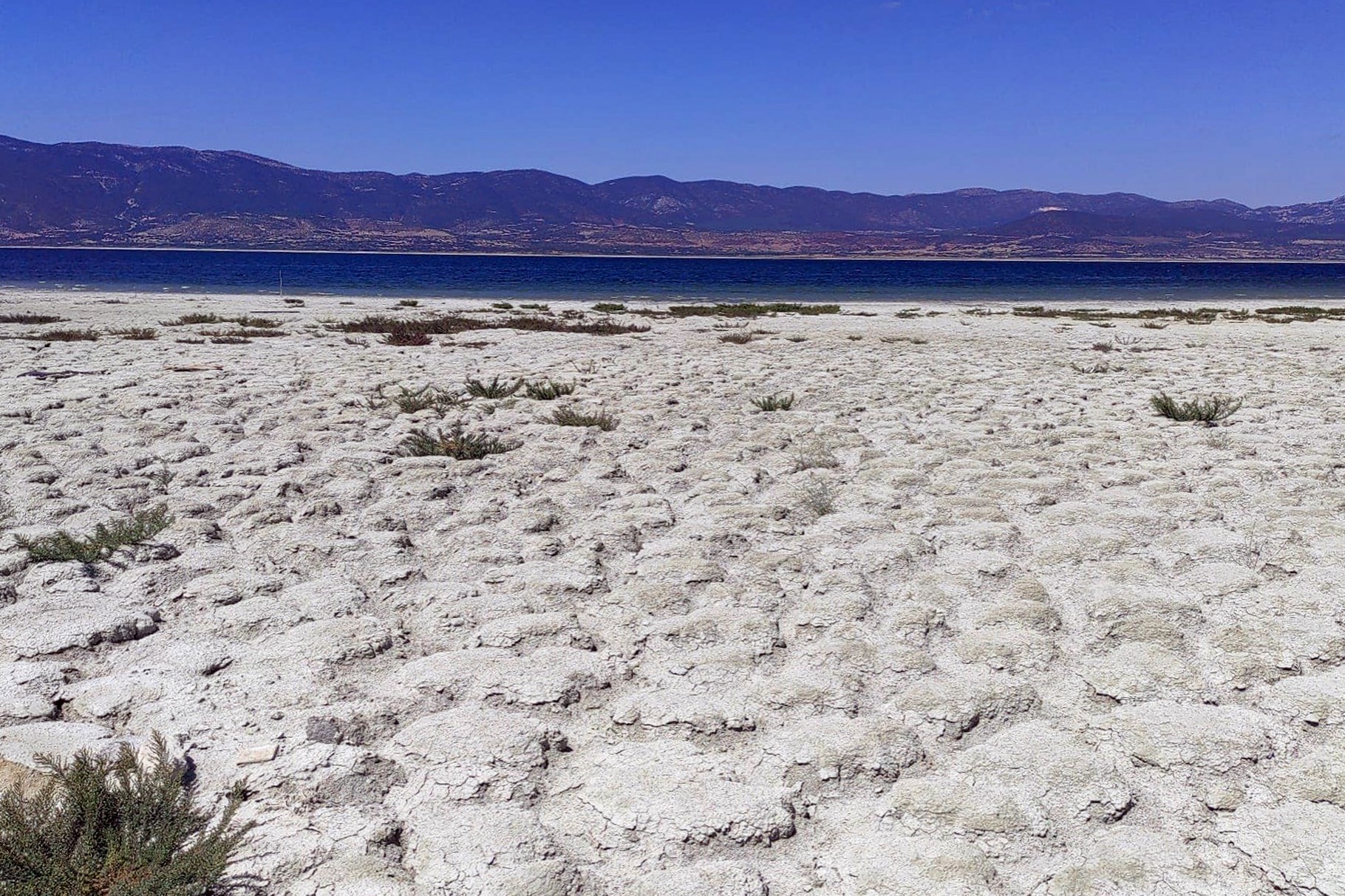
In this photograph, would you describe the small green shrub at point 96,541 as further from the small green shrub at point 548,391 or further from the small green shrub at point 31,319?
the small green shrub at point 31,319

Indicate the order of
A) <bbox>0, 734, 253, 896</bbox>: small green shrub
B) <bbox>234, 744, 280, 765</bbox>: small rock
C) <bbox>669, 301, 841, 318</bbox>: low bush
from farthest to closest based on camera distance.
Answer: <bbox>669, 301, 841, 318</bbox>: low bush
<bbox>234, 744, 280, 765</bbox>: small rock
<bbox>0, 734, 253, 896</bbox>: small green shrub

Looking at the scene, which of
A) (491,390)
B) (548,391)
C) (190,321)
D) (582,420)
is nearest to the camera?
(582,420)

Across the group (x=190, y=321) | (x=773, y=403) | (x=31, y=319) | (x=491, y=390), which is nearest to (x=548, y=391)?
(x=491, y=390)

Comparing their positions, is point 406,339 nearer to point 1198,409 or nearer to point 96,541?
point 96,541

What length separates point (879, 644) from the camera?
3.22m

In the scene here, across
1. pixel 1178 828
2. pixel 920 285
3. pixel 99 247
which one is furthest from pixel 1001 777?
pixel 99 247

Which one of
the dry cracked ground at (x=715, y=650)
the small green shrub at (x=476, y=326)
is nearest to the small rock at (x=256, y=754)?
the dry cracked ground at (x=715, y=650)

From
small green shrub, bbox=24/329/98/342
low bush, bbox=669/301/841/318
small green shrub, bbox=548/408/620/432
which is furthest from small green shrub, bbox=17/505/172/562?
low bush, bbox=669/301/841/318

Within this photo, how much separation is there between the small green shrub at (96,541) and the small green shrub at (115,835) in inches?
76.0

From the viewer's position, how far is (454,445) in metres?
6.11

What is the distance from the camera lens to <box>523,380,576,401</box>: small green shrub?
852cm

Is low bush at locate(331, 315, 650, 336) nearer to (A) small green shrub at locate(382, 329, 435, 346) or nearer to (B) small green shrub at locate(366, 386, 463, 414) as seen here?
(A) small green shrub at locate(382, 329, 435, 346)

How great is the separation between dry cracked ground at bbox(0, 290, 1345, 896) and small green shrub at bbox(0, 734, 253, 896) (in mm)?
172

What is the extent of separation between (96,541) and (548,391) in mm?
4840
